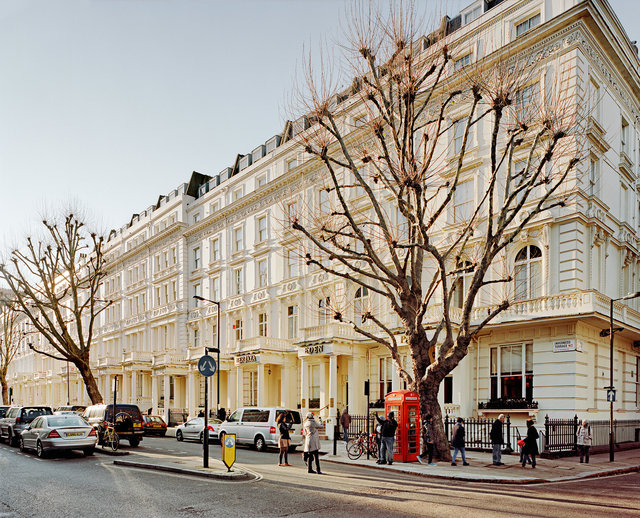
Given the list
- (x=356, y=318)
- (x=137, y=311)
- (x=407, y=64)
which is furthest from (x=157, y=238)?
(x=407, y=64)

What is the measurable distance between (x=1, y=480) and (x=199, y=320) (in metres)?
31.1

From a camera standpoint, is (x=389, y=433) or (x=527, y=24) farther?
(x=527, y=24)

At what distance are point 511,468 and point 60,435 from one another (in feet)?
47.1

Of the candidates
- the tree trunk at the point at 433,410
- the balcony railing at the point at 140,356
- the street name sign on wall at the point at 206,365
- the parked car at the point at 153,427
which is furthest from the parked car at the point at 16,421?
the balcony railing at the point at 140,356

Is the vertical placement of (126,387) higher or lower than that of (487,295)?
lower

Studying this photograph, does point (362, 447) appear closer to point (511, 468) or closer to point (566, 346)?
point (511, 468)

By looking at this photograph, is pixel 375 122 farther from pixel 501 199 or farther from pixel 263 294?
pixel 263 294

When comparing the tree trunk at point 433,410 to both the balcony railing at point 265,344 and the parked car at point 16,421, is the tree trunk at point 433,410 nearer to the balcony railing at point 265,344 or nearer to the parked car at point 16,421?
the parked car at point 16,421

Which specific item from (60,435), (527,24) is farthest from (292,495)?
(527,24)

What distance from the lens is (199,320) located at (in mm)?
45406

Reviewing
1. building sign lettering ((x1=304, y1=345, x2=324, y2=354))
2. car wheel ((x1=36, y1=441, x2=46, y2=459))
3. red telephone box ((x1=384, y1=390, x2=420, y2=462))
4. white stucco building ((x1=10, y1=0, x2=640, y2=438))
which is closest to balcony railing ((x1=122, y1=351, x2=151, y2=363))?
white stucco building ((x1=10, y1=0, x2=640, y2=438))

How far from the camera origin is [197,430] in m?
28.5

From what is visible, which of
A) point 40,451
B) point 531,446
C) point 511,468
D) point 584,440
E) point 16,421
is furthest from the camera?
point 16,421

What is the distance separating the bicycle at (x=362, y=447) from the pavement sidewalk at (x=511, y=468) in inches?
10.1
